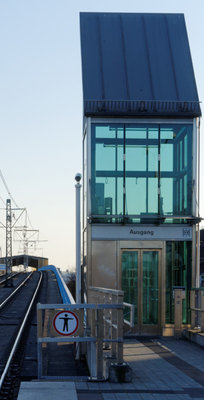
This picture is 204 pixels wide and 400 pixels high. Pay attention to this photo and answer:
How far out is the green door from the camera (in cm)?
1463

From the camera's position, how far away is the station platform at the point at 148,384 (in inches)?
329

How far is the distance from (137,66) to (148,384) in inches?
371

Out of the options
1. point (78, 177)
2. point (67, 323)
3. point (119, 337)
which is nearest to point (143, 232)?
point (78, 177)

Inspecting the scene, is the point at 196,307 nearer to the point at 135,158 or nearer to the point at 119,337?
the point at 135,158

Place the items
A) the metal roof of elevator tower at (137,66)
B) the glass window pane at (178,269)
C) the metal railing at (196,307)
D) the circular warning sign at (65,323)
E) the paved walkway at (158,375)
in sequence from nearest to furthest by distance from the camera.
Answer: the paved walkway at (158,375) < the circular warning sign at (65,323) < the metal railing at (196,307) < the glass window pane at (178,269) < the metal roof of elevator tower at (137,66)

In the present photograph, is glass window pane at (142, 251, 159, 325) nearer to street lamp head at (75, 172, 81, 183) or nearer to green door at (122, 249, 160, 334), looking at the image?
green door at (122, 249, 160, 334)

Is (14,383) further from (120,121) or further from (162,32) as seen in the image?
(162,32)

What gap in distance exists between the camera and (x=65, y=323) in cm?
1024

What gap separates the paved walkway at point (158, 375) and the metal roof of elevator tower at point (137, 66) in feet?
18.6

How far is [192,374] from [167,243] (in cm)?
510

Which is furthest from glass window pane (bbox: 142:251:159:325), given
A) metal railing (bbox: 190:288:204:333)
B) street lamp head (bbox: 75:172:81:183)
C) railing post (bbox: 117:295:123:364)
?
railing post (bbox: 117:295:123:364)

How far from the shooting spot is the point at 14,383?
438 inches

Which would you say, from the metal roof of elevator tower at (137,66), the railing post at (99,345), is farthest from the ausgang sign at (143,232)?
the railing post at (99,345)

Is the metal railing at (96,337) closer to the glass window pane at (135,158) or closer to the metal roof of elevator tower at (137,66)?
the glass window pane at (135,158)
